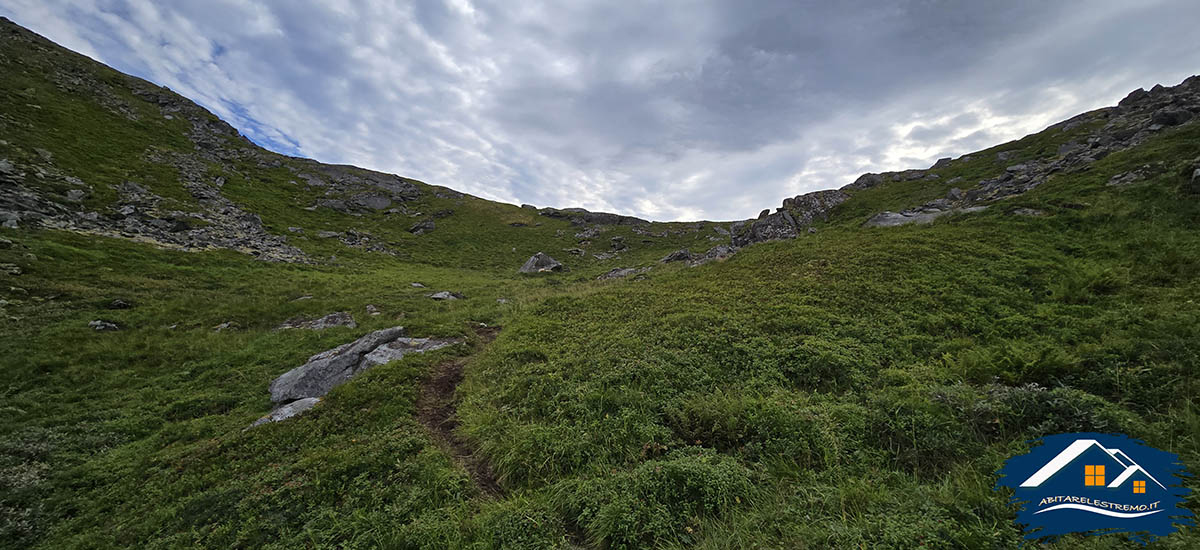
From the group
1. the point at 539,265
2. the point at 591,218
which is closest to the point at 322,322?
the point at 539,265

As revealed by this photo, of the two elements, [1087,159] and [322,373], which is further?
[1087,159]

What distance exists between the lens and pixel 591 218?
83.6m

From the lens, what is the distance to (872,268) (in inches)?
613

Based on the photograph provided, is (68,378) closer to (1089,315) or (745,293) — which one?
(745,293)

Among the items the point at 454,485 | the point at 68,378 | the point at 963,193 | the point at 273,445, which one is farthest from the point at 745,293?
the point at 963,193

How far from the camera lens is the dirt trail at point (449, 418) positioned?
708 cm

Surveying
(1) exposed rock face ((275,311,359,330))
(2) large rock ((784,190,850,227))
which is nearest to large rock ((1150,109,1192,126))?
(2) large rock ((784,190,850,227))

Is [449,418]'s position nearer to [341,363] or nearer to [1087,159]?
[341,363]

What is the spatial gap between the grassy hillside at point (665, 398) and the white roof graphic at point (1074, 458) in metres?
0.38

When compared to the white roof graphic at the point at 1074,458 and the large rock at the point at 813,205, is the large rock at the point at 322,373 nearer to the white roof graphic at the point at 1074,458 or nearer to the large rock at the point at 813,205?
the white roof graphic at the point at 1074,458

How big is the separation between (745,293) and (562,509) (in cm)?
1189

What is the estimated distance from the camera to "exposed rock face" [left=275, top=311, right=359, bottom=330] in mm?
18203

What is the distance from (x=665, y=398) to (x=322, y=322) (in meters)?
19.0

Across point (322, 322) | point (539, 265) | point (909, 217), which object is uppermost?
point (909, 217)
